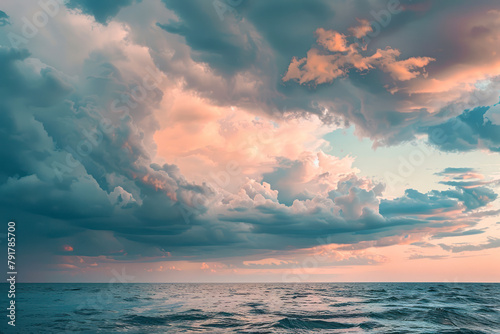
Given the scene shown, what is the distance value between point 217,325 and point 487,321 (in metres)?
29.2

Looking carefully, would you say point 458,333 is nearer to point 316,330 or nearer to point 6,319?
point 316,330

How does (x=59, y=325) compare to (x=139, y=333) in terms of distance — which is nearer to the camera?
(x=139, y=333)

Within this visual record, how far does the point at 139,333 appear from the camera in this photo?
28625mm

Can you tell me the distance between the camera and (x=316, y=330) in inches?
1142

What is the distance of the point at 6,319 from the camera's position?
36219mm

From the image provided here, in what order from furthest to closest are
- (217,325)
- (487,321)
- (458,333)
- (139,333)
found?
(487,321)
(217,325)
(139,333)
(458,333)

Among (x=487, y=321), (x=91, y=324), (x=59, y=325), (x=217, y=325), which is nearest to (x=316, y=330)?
(x=217, y=325)

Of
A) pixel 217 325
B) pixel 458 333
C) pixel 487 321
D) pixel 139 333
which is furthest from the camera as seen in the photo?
pixel 487 321

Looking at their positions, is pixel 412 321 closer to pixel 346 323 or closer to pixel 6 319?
pixel 346 323

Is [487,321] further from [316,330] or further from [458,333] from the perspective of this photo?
[316,330]

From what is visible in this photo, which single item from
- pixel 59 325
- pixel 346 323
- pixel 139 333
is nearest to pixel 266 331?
pixel 346 323

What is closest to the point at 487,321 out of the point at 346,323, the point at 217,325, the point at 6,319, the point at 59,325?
the point at 346,323

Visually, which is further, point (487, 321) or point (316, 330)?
point (487, 321)

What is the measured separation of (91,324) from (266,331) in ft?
62.8
